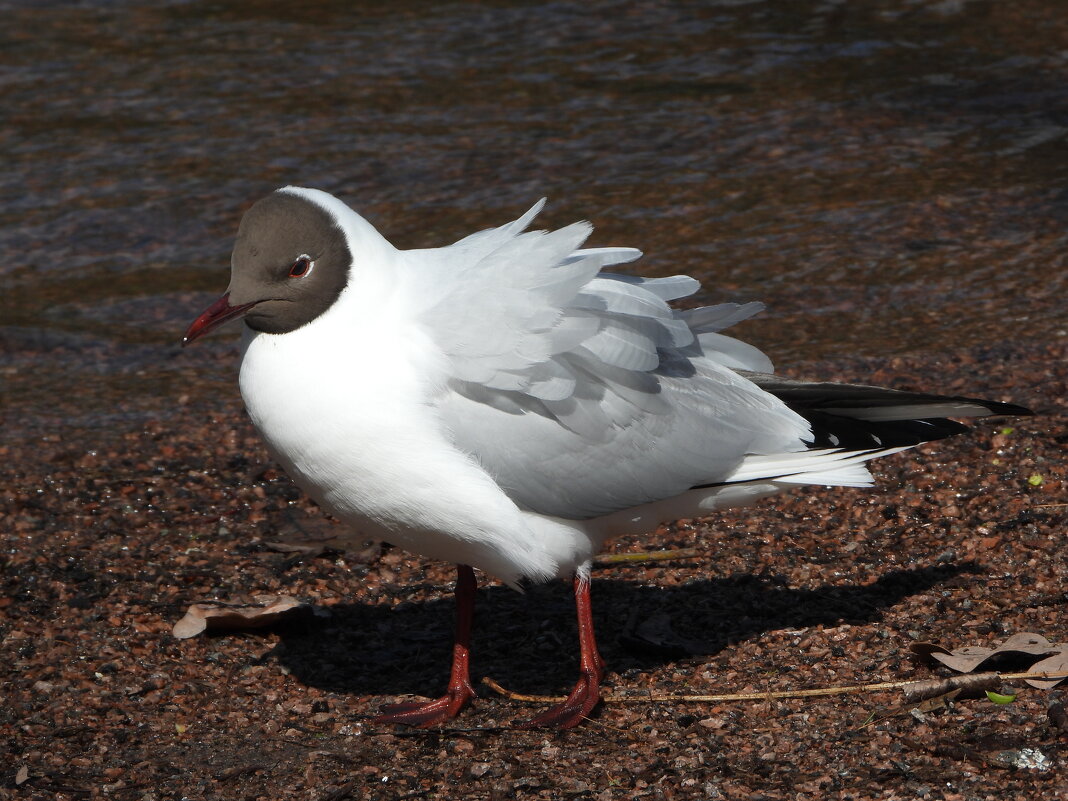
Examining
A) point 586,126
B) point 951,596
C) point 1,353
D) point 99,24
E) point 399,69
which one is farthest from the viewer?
point 99,24

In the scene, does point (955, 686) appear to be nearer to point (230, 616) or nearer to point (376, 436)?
point (376, 436)

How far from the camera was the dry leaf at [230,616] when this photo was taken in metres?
4.65

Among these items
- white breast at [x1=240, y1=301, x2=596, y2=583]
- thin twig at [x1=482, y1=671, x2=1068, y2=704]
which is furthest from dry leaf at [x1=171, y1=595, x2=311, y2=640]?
thin twig at [x1=482, y1=671, x2=1068, y2=704]

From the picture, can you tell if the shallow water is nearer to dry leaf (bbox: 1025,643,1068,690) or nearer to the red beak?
the red beak

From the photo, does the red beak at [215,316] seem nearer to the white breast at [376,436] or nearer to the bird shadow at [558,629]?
the white breast at [376,436]

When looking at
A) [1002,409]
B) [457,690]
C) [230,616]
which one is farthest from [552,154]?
[457,690]

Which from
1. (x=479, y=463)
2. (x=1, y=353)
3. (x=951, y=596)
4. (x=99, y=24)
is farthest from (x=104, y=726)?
(x=99, y=24)

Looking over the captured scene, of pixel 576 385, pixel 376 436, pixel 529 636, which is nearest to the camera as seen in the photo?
pixel 376 436

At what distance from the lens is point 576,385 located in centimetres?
409

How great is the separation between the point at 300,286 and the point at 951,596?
7.82 feet

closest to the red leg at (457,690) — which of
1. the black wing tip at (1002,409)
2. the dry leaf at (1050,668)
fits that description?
the dry leaf at (1050,668)

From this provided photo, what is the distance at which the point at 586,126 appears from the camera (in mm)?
9414

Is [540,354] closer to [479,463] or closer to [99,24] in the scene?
[479,463]

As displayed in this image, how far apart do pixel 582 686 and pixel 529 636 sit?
0.64 metres
